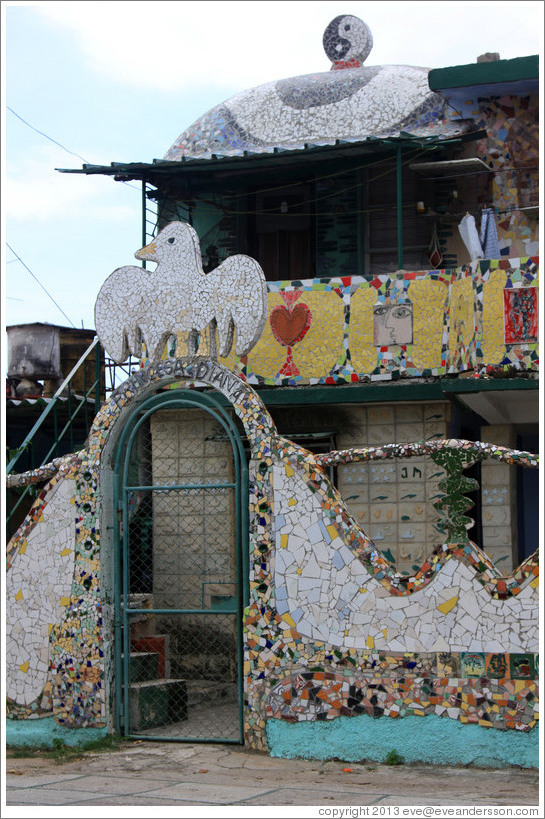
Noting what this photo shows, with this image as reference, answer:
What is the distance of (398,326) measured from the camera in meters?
11.9

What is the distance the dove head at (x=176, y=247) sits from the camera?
9.38 metres

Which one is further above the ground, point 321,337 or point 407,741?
point 321,337

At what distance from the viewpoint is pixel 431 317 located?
38.8 ft

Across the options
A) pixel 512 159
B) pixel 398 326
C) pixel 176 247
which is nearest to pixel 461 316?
pixel 398 326

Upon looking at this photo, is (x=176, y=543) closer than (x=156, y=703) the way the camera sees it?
No

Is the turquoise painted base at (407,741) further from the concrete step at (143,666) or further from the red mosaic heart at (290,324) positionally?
the red mosaic heart at (290,324)

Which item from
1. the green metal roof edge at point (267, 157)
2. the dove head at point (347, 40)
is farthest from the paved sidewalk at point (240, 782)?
the dove head at point (347, 40)

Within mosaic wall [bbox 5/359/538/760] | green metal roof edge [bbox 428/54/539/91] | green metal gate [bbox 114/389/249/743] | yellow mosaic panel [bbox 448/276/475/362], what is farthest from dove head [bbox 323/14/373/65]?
mosaic wall [bbox 5/359/538/760]

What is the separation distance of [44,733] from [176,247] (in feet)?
13.6

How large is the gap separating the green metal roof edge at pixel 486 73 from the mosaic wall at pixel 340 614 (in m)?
5.16

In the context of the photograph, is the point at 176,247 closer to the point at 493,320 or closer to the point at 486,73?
the point at 493,320

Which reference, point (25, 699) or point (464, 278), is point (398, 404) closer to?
point (464, 278)

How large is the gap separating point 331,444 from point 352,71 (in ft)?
16.4

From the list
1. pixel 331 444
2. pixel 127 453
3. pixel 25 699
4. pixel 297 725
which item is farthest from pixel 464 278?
pixel 25 699
